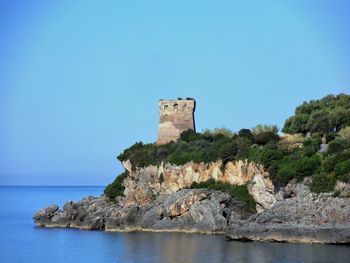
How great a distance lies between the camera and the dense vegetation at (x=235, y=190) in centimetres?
5644

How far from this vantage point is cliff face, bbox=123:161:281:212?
5555 cm

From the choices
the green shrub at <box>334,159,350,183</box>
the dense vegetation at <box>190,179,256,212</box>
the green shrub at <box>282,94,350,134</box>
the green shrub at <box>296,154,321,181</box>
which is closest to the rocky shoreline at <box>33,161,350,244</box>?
the dense vegetation at <box>190,179,256,212</box>

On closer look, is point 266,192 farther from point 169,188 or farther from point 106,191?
point 106,191

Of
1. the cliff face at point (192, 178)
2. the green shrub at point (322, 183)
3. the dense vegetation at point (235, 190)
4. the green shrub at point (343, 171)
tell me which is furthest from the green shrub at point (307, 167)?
the dense vegetation at point (235, 190)

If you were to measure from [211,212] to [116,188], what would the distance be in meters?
16.7

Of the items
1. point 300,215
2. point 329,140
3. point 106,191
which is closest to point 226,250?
point 300,215

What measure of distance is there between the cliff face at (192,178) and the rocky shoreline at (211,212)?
69mm

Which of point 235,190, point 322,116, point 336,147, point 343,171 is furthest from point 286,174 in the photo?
point 322,116

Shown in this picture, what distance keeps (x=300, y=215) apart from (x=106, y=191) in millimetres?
24520

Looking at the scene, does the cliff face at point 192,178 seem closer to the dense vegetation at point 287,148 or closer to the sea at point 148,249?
the dense vegetation at point 287,148

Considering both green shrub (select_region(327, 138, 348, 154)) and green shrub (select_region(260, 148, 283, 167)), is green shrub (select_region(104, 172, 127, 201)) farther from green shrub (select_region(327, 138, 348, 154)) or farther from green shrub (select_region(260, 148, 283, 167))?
green shrub (select_region(327, 138, 348, 154))

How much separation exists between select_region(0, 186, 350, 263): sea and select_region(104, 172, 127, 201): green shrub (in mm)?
9060

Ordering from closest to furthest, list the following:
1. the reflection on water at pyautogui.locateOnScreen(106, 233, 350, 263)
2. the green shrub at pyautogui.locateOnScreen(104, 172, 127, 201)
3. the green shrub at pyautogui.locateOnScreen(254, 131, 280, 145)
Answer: the reflection on water at pyautogui.locateOnScreen(106, 233, 350, 263) → the green shrub at pyautogui.locateOnScreen(254, 131, 280, 145) → the green shrub at pyautogui.locateOnScreen(104, 172, 127, 201)

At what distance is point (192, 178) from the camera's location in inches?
2467
